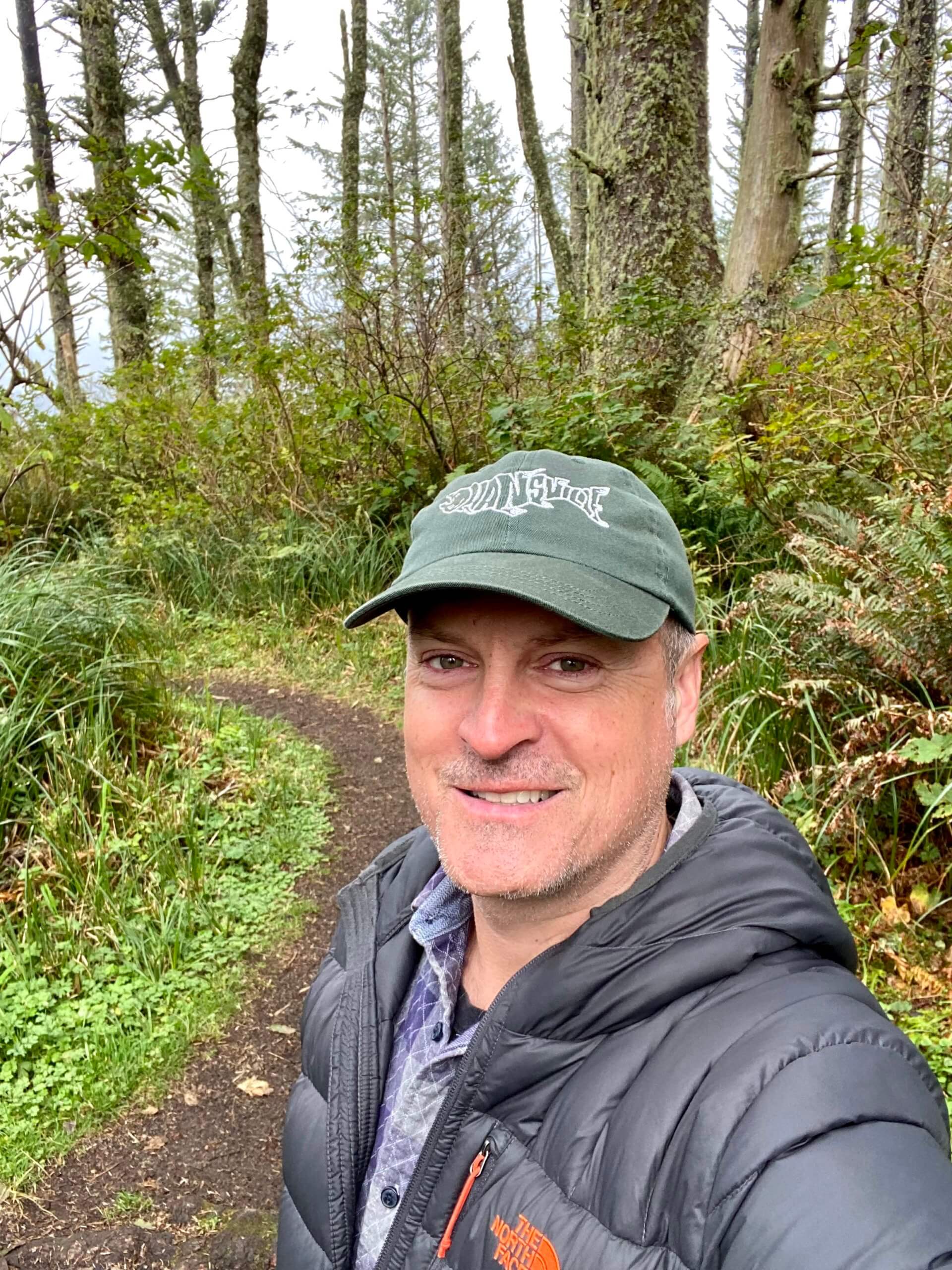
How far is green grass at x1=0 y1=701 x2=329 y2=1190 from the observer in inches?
115

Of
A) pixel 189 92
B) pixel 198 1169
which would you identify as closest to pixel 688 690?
pixel 198 1169

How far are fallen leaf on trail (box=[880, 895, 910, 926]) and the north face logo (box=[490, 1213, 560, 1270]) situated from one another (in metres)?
2.25

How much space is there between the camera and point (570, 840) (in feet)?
4.02

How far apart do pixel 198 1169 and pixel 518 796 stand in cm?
235

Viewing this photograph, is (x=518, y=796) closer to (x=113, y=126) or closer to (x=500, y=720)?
(x=500, y=720)

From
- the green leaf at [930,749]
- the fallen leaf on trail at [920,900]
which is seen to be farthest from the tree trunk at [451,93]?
the fallen leaf on trail at [920,900]

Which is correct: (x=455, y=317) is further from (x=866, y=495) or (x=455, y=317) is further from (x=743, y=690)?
(x=743, y=690)

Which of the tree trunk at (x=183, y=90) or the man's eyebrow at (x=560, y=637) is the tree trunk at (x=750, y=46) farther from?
the man's eyebrow at (x=560, y=637)

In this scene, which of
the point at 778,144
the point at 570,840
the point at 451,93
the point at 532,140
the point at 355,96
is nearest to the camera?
the point at 570,840

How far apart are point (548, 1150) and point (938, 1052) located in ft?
6.35

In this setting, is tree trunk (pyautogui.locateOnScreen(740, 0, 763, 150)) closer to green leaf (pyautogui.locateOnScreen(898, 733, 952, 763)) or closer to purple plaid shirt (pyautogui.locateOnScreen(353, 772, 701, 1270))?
green leaf (pyautogui.locateOnScreen(898, 733, 952, 763))

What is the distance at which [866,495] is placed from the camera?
4.29 meters

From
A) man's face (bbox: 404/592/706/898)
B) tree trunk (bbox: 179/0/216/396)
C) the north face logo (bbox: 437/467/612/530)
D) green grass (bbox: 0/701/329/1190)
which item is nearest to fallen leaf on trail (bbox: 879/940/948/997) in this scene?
man's face (bbox: 404/592/706/898)

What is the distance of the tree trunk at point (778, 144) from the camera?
609cm
